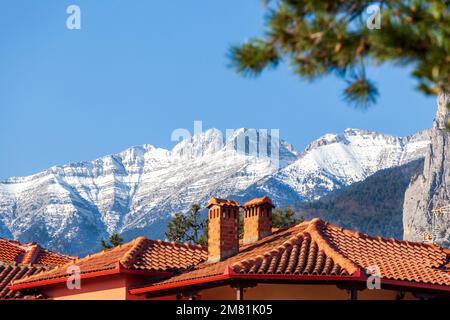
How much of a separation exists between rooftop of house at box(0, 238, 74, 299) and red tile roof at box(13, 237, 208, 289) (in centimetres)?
236

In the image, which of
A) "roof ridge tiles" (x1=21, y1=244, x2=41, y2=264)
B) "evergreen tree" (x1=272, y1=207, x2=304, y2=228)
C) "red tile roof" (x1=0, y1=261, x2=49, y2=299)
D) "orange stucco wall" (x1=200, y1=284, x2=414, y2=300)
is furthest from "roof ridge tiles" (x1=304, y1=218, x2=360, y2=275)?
"evergreen tree" (x1=272, y1=207, x2=304, y2=228)

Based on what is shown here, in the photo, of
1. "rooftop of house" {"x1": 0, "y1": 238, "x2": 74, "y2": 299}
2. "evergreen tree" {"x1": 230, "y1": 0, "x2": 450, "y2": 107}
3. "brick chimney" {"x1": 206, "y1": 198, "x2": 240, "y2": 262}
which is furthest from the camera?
"rooftop of house" {"x1": 0, "y1": 238, "x2": 74, "y2": 299}

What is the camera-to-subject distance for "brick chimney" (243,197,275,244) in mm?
28516

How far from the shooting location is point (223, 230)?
2642cm

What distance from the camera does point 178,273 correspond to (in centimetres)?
2580

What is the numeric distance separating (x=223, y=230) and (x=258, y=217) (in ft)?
7.69

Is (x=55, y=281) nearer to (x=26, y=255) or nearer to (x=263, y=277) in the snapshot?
(x=263, y=277)

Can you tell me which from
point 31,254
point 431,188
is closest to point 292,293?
point 31,254

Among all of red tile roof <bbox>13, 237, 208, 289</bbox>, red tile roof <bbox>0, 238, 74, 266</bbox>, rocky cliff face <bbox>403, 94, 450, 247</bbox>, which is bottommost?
red tile roof <bbox>13, 237, 208, 289</bbox>

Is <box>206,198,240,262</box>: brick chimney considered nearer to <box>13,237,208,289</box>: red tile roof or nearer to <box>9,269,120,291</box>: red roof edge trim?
<box>13,237,208,289</box>: red tile roof
